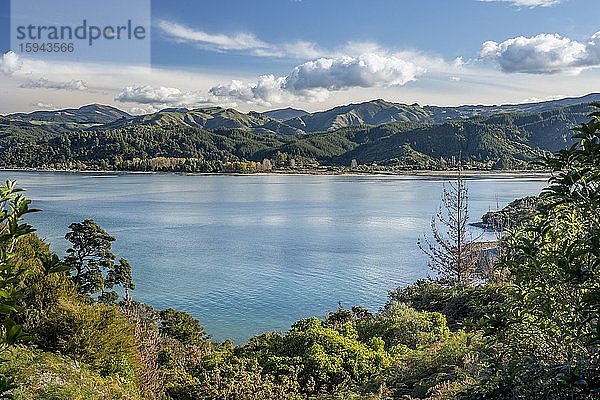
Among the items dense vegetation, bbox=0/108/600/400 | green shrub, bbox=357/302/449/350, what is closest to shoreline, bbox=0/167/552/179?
green shrub, bbox=357/302/449/350

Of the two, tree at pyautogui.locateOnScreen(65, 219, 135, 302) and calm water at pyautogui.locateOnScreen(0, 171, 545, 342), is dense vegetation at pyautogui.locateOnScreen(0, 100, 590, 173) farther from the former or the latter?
tree at pyautogui.locateOnScreen(65, 219, 135, 302)

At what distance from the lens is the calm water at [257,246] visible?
23469mm

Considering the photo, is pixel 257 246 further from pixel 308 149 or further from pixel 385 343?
pixel 308 149

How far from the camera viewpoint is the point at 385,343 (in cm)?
1193

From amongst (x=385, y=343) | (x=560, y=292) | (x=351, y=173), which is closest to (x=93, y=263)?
(x=385, y=343)

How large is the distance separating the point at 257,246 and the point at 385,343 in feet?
80.5

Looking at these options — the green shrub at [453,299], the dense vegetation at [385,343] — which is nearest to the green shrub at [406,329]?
the dense vegetation at [385,343]

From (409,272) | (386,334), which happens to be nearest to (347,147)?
(409,272)

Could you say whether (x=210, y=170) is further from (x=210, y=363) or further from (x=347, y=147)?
(x=210, y=363)

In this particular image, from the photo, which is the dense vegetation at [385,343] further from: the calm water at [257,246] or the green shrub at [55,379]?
Answer: the calm water at [257,246]

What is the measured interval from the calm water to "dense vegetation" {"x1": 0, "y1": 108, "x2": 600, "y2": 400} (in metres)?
6.99

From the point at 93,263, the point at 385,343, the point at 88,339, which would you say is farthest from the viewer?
the point at 93,263

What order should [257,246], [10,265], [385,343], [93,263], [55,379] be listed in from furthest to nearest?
[257,246], [93,263], [385,343], [55,379], [10,265]

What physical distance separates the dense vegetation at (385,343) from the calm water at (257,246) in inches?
275
